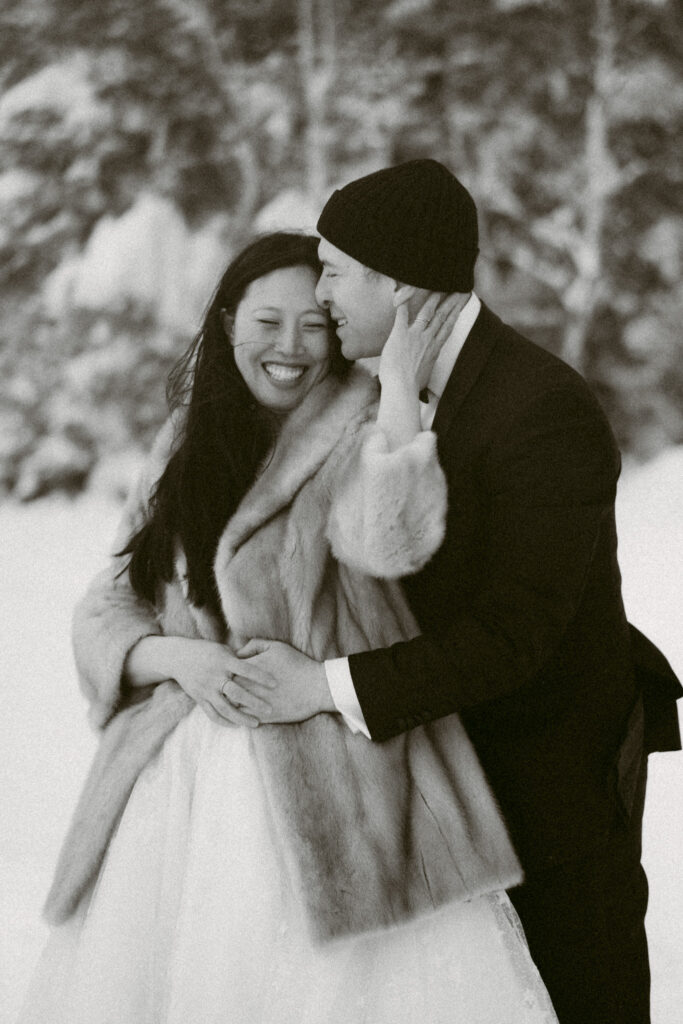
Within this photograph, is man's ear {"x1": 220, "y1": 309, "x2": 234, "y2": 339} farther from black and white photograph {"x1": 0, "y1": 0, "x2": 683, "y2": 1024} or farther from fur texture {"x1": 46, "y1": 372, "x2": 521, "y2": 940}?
fur texture {"x1": 46, "y1": 372, "x2": 521, "y2": 940}

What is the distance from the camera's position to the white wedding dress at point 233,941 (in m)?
1.40

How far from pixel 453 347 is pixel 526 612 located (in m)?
0.37

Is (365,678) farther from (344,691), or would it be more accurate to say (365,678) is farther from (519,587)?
(519,587)

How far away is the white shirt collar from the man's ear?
31cm

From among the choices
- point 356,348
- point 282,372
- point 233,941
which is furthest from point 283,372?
point 233,941

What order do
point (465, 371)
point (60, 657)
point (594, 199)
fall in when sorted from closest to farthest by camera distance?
point (465, 371) < point (594, 199) < point (60, 657)

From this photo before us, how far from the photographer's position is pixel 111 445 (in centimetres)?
343

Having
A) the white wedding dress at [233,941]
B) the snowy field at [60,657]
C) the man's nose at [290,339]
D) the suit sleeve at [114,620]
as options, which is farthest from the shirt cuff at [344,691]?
the snowy field at [60,657]

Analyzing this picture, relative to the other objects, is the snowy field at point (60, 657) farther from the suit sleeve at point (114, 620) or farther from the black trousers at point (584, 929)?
the suit sleeve at point (114, 620)

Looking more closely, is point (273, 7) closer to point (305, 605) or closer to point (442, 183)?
point (442, 183)

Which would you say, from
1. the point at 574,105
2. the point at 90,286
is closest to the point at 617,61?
the point at 574,105

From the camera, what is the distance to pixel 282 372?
154 centimetres

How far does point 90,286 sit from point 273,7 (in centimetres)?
95

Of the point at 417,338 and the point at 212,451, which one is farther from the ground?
the point at 417,338
